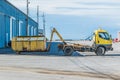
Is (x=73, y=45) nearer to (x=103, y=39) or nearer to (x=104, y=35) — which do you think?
(x=103, y=39)

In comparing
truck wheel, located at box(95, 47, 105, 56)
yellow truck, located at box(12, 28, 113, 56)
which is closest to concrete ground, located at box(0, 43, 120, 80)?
yellow truck, located at box(12, 28, 113, 56)

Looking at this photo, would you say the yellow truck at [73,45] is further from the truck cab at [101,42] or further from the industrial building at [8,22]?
the industrial building at [8,22]

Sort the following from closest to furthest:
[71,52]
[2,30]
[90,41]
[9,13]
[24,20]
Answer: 1. [71,52]
2. [90,41]
3. [2,30]
4. [9,13]
5. [24,20]

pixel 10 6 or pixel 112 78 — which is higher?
pixel 10 6

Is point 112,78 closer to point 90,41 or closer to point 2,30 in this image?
point 90,41

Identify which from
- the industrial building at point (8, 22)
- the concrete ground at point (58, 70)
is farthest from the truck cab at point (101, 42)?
the industrial building at point (8, 22)

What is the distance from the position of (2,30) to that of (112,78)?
40.2m

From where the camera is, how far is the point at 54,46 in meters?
45.7

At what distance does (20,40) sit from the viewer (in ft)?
145

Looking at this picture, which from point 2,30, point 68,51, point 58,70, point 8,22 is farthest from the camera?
point 8,22

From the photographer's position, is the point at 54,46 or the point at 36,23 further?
the point at 36,23

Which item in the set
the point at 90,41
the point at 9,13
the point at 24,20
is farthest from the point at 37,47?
the point at 24,20

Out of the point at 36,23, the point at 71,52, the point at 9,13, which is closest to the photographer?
the point at 71,52

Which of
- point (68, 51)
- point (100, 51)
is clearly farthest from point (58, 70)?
point (100, 51)
